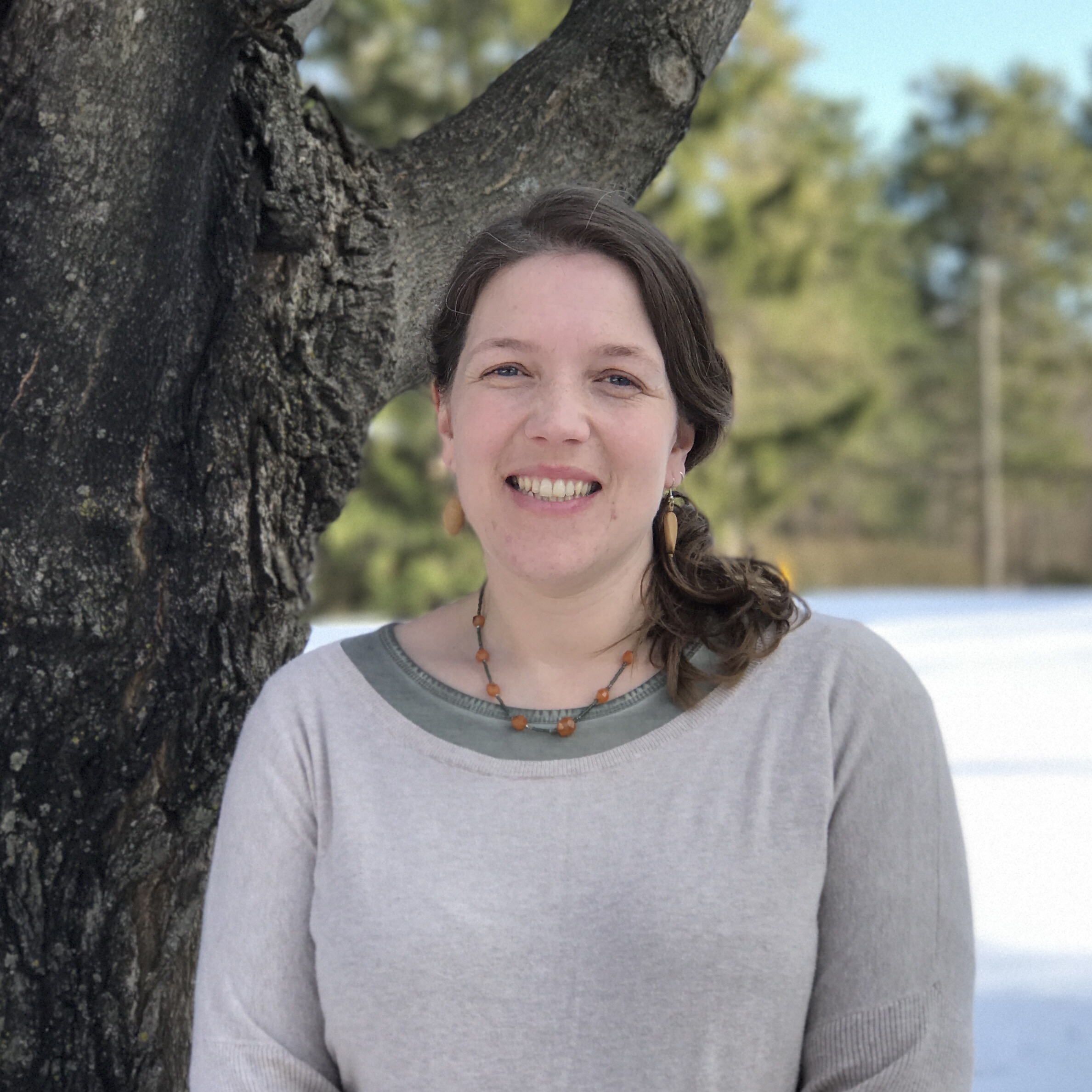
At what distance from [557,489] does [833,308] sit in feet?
69.9

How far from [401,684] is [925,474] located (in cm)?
2279

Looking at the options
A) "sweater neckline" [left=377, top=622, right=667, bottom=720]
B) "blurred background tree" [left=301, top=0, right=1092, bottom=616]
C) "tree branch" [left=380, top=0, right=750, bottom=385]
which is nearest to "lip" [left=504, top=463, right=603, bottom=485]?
"sweater neckline" [left=377, top=622, right=667, bottom=720]

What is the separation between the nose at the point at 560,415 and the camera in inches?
58.3

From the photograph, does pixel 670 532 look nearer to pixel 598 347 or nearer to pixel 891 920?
pixel 598 347

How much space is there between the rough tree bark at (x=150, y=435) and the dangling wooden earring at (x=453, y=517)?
0.26 m

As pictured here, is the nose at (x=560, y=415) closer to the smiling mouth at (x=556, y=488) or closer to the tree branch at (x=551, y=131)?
the smiling mouth at (x=556, y=488)

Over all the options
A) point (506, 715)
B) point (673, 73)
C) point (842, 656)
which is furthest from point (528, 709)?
point (673, 73)

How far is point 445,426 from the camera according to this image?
5.56 ft

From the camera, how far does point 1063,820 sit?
550cm

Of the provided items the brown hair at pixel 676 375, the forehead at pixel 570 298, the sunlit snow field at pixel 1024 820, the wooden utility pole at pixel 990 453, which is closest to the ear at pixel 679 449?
the brown hair at pixel 676 375

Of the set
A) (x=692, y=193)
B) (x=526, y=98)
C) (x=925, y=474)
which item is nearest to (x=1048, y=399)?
(x=925, y=474)

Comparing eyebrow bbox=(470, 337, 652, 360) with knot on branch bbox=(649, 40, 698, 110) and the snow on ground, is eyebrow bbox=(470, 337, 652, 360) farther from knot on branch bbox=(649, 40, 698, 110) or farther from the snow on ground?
the snow on ground

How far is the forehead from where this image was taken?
1528mm

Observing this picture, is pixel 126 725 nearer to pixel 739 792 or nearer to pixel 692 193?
pixel 739 792
